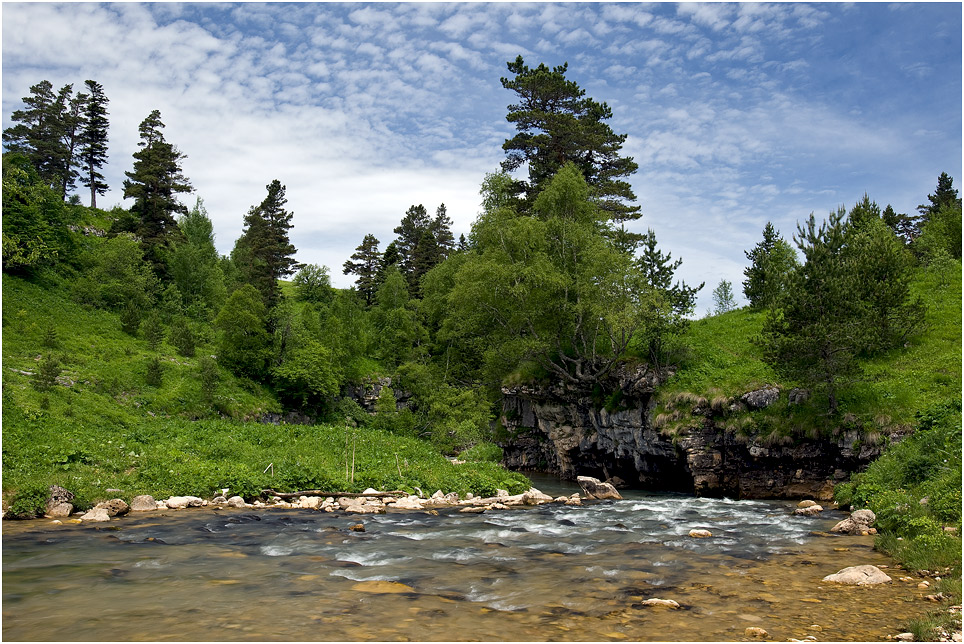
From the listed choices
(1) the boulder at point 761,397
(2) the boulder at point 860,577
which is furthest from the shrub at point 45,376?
(1) the boulder at point 761,397

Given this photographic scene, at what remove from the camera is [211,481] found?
68.3 feet

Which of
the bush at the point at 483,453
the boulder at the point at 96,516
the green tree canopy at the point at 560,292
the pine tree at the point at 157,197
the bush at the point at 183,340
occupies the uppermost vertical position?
the pine tree at the point at 157,197

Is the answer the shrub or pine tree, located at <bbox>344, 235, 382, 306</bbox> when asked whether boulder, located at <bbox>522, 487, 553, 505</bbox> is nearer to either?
the shrub

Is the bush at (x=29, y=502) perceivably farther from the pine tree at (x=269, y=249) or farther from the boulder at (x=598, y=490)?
the pine tree at (x=269, y=249)

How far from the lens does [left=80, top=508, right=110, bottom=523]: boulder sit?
15.9m

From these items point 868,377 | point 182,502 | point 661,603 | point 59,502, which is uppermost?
point 868,377

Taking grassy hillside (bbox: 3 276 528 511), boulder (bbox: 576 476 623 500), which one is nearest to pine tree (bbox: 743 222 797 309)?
boulder (bbox: 576 476 623 500)

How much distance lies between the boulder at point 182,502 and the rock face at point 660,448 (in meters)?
23.2

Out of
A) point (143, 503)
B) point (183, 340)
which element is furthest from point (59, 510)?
point (183, 340)

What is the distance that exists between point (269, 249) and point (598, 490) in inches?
2294

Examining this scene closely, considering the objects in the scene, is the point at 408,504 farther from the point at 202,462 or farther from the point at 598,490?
the point at 598,490

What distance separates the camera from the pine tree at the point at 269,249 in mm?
65306

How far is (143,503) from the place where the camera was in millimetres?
18109

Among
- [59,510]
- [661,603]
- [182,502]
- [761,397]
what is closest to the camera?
[661,603]
